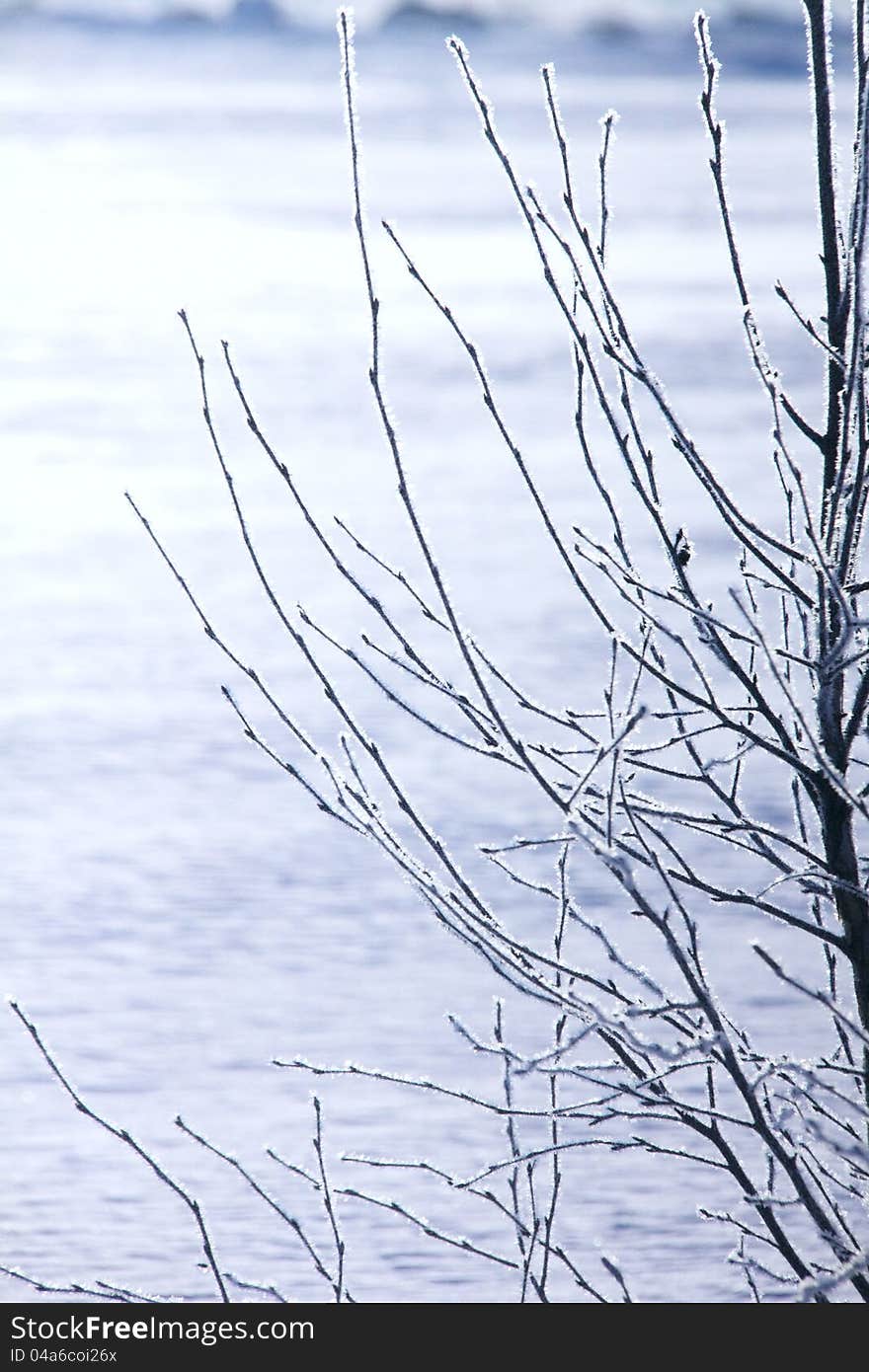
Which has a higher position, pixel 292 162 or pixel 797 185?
pixel 292 162

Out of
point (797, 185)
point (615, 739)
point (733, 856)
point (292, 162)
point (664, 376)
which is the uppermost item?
point (292, 162)

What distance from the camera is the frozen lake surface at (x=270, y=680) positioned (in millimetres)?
5082

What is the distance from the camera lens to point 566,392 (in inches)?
676

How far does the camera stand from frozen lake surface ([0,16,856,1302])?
200 inches

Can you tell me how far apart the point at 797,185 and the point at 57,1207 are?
28737 millimetres

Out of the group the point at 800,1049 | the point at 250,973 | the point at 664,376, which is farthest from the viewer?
the point at 664,376

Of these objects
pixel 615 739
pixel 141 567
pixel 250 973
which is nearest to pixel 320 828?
pixel 250 973

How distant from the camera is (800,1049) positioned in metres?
5.84

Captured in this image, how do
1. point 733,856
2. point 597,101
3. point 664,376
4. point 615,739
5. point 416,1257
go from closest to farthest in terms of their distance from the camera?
point 615,739
point 416,1257
point 733,856
point 664,376
point 597,101

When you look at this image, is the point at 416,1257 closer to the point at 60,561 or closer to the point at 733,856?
the point at 733,856

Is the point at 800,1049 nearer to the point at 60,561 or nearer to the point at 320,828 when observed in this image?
the point at 320,828

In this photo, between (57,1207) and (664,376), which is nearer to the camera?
(57,1207)

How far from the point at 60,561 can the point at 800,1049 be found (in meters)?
7.51

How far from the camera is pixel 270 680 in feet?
31.4
